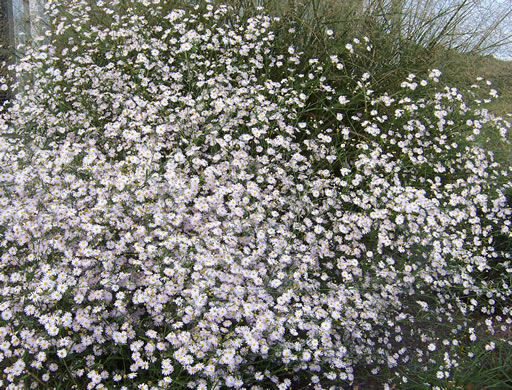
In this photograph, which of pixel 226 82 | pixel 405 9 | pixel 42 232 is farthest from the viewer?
pixel 405 9

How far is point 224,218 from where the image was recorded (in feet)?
9.74

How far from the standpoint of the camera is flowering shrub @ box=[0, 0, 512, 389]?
2295 millimetres

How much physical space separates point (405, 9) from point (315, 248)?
3.16 meters

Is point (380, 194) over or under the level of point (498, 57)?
under

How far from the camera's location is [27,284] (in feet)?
7.65

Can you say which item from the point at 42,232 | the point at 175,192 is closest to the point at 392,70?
the point at 175,192

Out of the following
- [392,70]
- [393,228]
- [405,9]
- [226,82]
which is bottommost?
[393,228]

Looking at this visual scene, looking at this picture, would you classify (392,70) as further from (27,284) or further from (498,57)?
(27,284)

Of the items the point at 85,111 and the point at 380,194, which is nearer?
the point at 380,194

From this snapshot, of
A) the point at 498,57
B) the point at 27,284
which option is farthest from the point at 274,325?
the point at 498,57

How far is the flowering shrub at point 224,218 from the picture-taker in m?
2.29

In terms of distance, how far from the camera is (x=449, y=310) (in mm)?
3445

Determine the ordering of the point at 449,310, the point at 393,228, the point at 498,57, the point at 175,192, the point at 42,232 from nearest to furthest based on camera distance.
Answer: the point at 42,232 < the point at 175,192 < the point at 393,228 < the point at 449,310 < the point at 498,57

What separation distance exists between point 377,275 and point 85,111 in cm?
269
